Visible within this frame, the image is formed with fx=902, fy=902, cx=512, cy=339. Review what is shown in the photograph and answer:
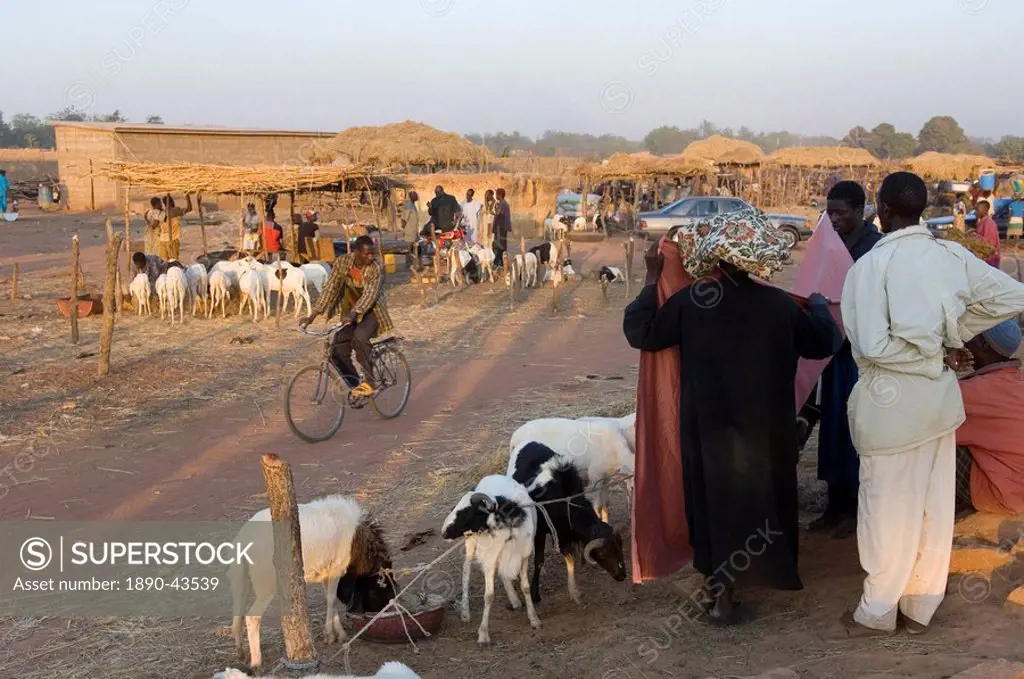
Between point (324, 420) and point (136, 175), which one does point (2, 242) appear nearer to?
point (136, 175)

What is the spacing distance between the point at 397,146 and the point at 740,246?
82.2 ft

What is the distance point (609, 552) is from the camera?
4965mm

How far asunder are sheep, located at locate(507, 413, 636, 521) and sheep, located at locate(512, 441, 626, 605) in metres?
0.49

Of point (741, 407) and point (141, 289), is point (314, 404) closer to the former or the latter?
point (741, 407)

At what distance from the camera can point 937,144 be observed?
76562 millimetres

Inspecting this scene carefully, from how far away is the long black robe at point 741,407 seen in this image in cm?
407

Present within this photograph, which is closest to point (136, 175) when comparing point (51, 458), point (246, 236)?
point (246, 236)

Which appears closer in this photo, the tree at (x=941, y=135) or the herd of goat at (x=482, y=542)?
the herd of goat at (x=482, y=542)

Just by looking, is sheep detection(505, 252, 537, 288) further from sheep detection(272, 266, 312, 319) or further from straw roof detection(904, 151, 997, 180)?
straw roof detection(904, 151, 997, 180)

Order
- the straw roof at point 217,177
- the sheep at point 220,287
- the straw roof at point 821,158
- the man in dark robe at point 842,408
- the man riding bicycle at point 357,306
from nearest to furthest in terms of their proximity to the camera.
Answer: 1. the man in dark robe at point 842,408
2. the man riding bicycle at point 357,306
3. the sheep at point 220,287
4. the straw roof at point 217,177
5. the straw roof at point 821,158

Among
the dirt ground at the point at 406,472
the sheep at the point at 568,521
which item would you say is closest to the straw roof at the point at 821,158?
the dirt ground at the point at 406,472

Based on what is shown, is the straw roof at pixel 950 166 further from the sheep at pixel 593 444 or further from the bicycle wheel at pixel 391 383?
the sheep at pixel 593 444

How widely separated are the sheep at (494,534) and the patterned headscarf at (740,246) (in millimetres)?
1595

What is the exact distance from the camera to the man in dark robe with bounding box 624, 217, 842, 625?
13.4 ft
